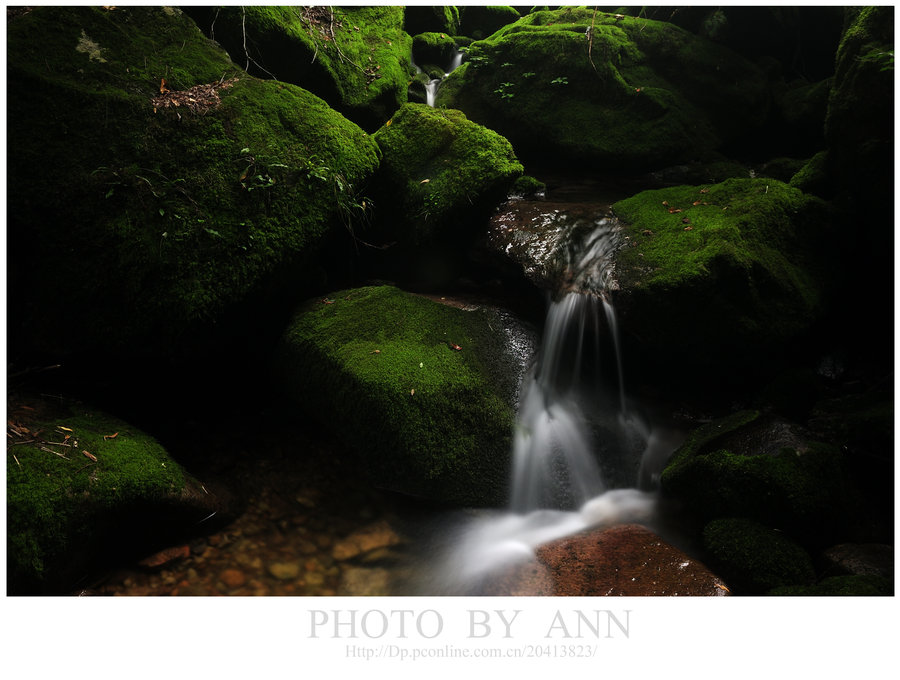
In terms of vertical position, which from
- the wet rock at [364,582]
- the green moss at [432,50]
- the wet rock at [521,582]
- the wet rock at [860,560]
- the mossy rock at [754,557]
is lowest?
the wet rock at [364,582]

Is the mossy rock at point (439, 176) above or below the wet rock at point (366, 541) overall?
above

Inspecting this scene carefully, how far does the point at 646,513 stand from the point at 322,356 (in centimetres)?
292

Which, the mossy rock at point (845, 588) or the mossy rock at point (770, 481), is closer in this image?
the mossy rock at point (845, 588)

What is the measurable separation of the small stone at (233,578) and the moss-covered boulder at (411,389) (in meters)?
1.15

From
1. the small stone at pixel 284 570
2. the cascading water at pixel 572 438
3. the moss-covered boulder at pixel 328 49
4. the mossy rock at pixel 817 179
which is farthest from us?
the moss-covered boulder at pixel 328 49

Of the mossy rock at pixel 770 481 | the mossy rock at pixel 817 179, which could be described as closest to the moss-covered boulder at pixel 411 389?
the mossy rock at pixel 770 481

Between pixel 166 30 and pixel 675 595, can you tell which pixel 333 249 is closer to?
pixel 166 30

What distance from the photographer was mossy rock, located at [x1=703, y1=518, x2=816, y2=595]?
3.06 meters

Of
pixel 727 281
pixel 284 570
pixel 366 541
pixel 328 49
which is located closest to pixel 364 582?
pixel 366 541

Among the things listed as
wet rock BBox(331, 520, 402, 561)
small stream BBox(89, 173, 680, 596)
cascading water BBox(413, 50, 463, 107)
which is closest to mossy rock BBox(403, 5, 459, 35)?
cascading water BBox(413, 50, 463, 107)

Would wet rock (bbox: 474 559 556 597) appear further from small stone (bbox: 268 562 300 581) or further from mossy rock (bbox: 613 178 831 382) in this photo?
mossy rock (bbox: 613 178 831 382)

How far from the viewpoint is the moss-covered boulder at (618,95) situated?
6.51m

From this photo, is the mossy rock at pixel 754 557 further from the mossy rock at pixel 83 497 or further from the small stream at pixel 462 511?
the mossy rock at pixel 83 497

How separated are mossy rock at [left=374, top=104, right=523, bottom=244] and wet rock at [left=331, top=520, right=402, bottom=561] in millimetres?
2880
